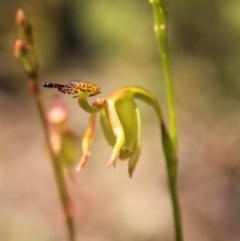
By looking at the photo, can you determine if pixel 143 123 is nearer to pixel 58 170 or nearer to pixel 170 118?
pixel 58 170

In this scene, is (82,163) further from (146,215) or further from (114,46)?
(114,46)

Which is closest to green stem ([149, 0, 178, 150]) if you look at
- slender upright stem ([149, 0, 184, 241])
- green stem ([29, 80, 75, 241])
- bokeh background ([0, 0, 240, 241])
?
slender upright stem ([149, 0, 184, 241])

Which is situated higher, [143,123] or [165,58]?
[165,58]

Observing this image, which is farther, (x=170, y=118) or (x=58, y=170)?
(x=58, y=170)

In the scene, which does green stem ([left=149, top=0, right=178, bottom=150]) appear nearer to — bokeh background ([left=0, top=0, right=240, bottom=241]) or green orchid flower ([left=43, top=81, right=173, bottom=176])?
green orchid flower ([left=43, top=81, right=173, bottom=176])

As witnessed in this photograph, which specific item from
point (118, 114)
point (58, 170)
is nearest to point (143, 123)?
point (58, 170)
